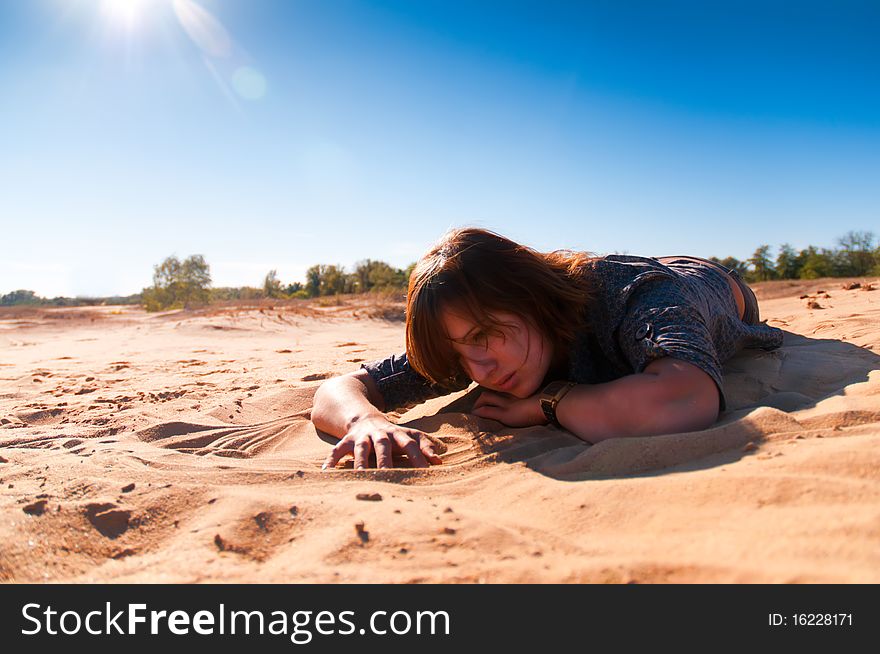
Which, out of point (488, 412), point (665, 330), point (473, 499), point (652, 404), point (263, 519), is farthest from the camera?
point (488, 412)

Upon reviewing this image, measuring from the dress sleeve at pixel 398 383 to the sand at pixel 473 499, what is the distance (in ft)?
0.41

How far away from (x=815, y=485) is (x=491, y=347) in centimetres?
109

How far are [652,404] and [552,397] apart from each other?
0.39m

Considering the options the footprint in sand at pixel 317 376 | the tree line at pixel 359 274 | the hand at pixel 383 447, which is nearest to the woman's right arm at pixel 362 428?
the hand at pixel 383 447

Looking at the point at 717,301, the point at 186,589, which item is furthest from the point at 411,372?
the point at 186,589

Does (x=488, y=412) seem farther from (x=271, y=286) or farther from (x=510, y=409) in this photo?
(x=271, y=286)

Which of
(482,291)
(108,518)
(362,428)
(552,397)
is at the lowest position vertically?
(108,518)

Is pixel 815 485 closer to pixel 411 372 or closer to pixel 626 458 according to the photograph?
pixel 626 458

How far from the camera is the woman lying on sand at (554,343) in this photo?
185 cm

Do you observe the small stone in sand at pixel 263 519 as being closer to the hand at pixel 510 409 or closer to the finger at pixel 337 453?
the finger at pixel 337 453

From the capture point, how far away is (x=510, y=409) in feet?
7.50

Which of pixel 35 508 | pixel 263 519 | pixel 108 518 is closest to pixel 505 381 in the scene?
pixel 263 519

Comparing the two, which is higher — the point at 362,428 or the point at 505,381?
the point at 505,381

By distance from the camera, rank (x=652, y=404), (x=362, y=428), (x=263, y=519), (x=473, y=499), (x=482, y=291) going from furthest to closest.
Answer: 1. (x=362, y=428)
2. (x=482, y=291)
3. (x=652, y=404)
4. (x=473, y=499)
5. (x=263, y=519)
